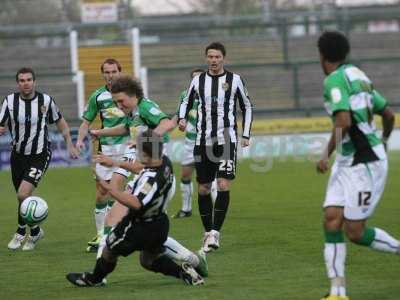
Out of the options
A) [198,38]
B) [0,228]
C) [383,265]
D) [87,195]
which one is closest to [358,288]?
[383,265]

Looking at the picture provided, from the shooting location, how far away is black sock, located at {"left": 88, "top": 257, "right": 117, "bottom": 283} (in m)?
8.19

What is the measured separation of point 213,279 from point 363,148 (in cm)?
205

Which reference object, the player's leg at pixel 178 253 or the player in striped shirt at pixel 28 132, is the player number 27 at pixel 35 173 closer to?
the player in striped shirt at pixel 28 132

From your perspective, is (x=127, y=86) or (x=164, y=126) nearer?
(x=127, y=86)

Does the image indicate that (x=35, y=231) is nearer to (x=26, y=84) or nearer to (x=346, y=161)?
(x=26, y=84)

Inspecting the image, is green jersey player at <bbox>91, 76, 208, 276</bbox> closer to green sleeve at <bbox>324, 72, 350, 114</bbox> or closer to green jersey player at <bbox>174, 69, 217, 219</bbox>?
green sleeve at <bbox>324, 72, 350, 114</bbox>

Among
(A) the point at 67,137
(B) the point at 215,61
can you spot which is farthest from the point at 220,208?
(A) the point at 67,137

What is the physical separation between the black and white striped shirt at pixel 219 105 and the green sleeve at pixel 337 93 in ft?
12.0

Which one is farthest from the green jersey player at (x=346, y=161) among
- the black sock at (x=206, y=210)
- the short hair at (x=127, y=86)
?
the black sock at (x=206, y=210)

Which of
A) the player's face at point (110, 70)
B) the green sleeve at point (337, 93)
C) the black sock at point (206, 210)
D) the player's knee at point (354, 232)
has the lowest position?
the black sock at point (206, 210)

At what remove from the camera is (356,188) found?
7320mm

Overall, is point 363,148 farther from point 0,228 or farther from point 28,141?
point 0,228

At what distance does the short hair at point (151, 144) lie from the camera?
310 inches

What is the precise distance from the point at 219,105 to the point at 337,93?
386 cm
